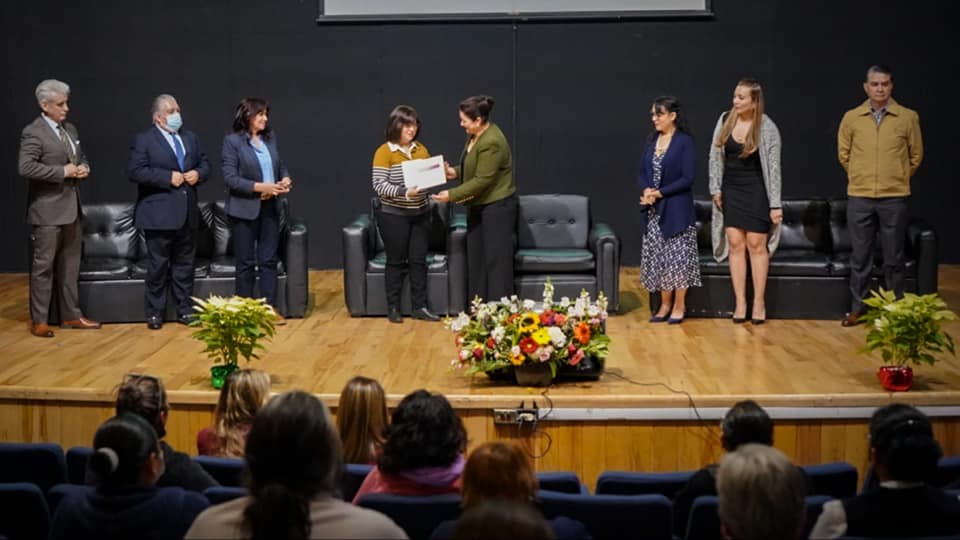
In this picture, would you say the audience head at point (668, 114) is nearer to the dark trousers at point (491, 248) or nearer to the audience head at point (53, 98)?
the dark trousers at point (491, 248)

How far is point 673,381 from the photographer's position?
7.41 metres

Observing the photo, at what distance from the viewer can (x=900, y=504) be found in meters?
4.02

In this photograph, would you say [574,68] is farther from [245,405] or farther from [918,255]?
[245,405]

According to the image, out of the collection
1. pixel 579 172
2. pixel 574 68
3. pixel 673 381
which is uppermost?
pixel 574 68

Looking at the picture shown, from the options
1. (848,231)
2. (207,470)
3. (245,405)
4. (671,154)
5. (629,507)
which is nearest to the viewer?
(629,507)

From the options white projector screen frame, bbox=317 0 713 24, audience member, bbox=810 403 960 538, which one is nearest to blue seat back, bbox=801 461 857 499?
audience member, bbox=810 403 960 538

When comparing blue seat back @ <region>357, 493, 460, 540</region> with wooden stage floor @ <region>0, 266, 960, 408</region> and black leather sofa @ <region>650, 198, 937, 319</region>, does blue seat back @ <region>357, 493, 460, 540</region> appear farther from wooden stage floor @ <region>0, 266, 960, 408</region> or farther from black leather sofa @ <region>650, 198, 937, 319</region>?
black leather sofa @ <region>650, 198, 937, 319</region>

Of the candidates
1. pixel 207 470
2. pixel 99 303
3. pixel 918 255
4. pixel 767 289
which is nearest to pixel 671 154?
pixel 767 289

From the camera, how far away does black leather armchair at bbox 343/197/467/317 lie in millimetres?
9305

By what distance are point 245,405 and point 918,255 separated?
5103 millimetres

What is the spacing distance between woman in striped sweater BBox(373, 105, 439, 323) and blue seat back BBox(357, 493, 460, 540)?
188 inches

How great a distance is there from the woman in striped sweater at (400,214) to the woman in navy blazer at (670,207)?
1.40 meters

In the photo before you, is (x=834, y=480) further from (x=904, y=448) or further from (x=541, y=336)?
(x=541, y=336)

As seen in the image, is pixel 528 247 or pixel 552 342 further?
pixel 528 247
